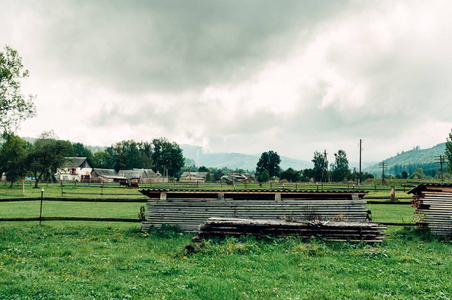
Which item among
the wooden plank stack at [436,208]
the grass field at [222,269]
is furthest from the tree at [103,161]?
the wooden plank stack at [436,208]

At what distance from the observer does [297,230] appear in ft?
30.7

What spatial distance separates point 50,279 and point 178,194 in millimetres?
6908

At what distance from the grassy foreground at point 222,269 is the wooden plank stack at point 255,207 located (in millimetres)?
2033

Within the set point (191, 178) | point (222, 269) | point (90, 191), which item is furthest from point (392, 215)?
point (191, 178)

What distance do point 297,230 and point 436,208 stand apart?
23.2 feet

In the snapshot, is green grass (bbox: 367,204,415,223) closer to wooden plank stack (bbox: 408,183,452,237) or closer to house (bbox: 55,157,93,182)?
wooden plank stack (bbox: 408,183,452,237)

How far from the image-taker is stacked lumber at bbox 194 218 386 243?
30.0 ft

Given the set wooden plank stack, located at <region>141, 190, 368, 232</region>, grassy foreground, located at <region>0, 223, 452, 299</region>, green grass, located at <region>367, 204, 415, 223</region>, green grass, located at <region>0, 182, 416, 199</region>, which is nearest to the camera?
grassy foreground, located at <region>0, 223, 452, 299</region>

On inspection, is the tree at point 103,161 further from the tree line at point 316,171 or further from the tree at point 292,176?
the tree at point 292,176

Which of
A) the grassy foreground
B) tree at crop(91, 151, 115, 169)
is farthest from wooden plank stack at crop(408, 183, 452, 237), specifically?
tree at crop(91, 151, 115, 169)

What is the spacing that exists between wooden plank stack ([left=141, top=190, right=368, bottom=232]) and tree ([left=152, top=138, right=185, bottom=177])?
299 feet

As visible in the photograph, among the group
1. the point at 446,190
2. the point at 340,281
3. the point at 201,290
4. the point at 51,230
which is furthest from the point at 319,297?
the point at 51,230

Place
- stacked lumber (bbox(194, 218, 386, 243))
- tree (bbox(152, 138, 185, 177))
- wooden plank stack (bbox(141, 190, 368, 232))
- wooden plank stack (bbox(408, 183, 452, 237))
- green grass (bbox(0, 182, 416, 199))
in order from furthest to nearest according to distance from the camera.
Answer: tree (bbox(152, 138, 185, 177)) → green grass (bbox(0, 182, 416, 199)) → wooden plank stack (bbox(141, 190, 368, 232)) → wooden plank stack (bbox(408, 183, 452, 237)) → stacked lumber (bbox(194, 218, 386, 243))

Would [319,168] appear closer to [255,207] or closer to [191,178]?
[191,178]
